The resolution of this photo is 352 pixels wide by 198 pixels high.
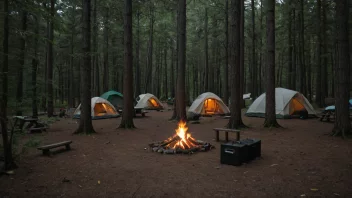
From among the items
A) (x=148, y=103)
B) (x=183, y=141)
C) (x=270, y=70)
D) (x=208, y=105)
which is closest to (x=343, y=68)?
(x=270, y=70)

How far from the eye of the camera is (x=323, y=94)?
20344mm

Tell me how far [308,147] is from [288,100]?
26.2 feet

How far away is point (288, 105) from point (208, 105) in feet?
19.2

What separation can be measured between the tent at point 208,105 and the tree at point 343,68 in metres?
9.16

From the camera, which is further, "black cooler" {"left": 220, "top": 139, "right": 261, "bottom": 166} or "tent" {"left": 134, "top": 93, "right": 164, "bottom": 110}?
"tent" {"left": 134, "top": 93, "right": 164, "bottom": 110}

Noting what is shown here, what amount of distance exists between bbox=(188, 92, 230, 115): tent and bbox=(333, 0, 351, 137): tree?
9.16 meters

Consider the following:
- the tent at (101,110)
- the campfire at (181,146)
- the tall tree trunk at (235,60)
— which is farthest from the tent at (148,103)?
the campfire at (181,146)

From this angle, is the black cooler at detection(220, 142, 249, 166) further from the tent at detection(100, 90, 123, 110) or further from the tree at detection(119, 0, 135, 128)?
the tent at detection(100, 90, 123, 110)

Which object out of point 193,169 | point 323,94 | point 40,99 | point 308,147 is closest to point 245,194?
point 193,169

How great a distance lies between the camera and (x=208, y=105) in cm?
1817

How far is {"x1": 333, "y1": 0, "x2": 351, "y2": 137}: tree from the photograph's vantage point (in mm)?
8477

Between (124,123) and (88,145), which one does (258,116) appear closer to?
(124,123)

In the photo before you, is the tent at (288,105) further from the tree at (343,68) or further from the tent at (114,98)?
the tent at (114,98)

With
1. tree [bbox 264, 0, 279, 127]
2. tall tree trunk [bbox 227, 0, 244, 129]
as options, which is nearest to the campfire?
tall tree trunk [bbox 227, 0, 244, 129]
